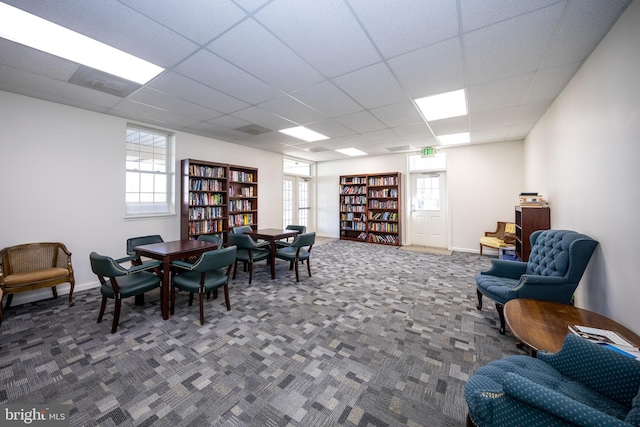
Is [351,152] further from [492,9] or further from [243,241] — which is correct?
[492,9]

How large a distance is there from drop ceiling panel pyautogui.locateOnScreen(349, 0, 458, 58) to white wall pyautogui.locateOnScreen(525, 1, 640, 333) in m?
1.27

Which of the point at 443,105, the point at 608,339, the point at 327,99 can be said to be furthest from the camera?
the point at 443,105

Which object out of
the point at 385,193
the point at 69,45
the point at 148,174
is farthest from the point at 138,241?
the point at 385,193

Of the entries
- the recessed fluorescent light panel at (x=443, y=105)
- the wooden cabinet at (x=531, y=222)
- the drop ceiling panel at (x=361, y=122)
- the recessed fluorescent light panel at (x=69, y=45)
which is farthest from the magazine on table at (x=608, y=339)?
the recessed fluorescent light panel at (x=69, y=45)

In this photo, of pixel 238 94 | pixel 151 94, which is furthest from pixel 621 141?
pixel 151 94

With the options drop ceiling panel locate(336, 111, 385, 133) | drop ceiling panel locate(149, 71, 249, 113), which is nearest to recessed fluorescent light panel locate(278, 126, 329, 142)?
drop ceiling panel locate(336, 111, 385, 133)

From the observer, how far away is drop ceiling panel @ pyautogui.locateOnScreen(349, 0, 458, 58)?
182cm

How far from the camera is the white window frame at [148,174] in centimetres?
438

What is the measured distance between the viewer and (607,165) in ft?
6.96

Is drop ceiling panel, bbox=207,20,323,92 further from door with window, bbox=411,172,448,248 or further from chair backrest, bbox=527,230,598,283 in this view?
door with window, bbox=411,172,448,248

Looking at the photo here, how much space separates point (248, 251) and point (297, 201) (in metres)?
4.48

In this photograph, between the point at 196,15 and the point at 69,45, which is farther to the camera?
the point at 69,45

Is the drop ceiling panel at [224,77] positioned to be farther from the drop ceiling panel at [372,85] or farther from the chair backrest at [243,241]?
the chair backrest at [243,241]

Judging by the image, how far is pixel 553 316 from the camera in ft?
6.05
